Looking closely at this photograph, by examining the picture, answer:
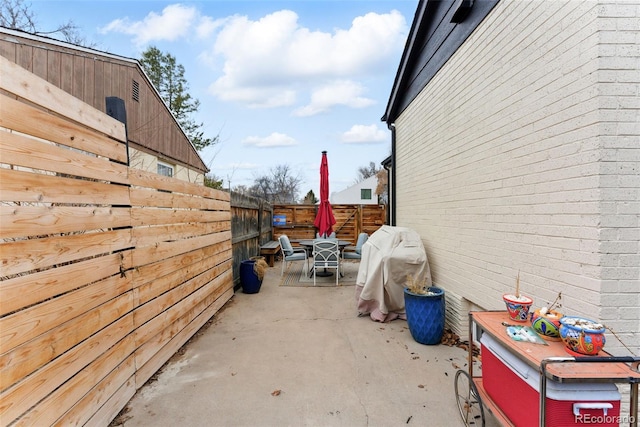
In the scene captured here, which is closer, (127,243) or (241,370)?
(127,243)

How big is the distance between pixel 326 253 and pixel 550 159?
4.79 m

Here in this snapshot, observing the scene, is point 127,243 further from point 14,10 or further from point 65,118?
point 14,10

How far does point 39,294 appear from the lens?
5.44ft

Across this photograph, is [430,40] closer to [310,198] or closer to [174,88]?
[174,88]

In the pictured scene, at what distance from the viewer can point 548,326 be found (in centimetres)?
179

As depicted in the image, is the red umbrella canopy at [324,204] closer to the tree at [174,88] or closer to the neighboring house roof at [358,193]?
the tree at [174,88]

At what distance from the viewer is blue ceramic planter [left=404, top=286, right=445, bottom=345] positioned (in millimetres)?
3566

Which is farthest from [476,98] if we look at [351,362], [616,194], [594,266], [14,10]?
[14,10]

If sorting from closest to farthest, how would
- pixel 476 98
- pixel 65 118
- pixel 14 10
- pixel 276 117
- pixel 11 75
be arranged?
pixel 11 75, pixel 65 118, pixel 476 98, pixel 14 10, pixel 276 117

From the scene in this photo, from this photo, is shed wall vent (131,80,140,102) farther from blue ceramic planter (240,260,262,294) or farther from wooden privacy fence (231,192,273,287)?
blue ceramic planter (240,260,262,294)

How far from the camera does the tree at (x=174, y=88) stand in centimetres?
1498

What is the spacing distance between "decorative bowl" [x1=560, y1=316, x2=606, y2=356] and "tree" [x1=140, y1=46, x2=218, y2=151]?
16.0 m

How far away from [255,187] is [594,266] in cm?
3058

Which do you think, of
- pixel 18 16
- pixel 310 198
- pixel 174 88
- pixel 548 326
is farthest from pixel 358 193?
pixel 548 326
